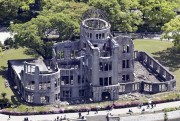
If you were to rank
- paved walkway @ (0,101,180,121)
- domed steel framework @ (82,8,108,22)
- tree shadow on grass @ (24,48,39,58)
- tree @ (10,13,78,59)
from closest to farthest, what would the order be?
paved walkway @ (0,101,180,121), domed steel framework @ (82,8,108,22), tree @ (10,13,78,59), tree shadow on grass @ (24,48,39,58)

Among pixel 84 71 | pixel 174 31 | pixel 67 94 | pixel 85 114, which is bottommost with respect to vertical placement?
pixel 85 114

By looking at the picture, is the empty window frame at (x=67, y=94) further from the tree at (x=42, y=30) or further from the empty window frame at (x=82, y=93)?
the tree at (x=42, y=30)

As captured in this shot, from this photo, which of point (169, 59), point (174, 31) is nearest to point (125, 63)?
point (169, 59)

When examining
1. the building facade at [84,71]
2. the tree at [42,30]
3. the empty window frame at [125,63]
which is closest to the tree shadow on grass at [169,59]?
the empty window frame at [125,63]

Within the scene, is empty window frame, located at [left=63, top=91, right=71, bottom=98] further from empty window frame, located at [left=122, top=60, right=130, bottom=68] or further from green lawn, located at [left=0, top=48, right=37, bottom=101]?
green lawn, located at [left=0, top=48, right=37, bottom=101]

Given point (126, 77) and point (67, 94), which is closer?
point (67, 94)

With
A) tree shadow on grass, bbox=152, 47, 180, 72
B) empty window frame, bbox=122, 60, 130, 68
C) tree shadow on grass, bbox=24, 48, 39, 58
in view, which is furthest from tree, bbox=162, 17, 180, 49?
tree shadow on grass, bbox=24, 48, 39, 58

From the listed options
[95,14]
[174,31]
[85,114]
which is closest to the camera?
[85,114]

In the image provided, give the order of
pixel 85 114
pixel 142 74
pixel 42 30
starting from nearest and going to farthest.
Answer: pixel 85 114 → pixel 142 74 → pixel 42 30

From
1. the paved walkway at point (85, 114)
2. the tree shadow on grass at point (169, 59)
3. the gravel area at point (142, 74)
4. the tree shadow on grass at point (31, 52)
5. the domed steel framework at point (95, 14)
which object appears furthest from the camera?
the tree shadow on grass at point (31, 52)

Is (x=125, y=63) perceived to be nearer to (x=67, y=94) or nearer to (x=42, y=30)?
(x=67, y=94)

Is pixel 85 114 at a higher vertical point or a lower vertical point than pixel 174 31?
lower
